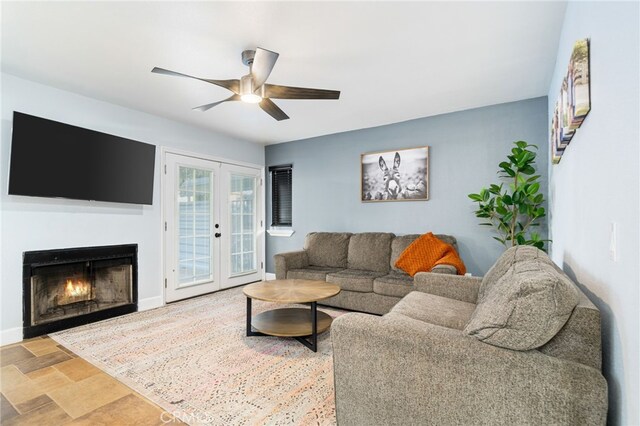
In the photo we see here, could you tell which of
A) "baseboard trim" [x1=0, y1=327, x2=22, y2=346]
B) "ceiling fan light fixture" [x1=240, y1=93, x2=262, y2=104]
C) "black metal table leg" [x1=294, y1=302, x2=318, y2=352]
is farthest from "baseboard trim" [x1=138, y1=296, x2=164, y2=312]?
"ceiling fan light fixture" [x1=240, y1=93, x2=262, y2=104]

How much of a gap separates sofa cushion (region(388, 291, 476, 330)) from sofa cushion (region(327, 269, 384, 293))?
1.14m

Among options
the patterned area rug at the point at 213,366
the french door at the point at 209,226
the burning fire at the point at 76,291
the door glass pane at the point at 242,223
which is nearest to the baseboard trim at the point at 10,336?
the patterned area rug at the point at 213,366

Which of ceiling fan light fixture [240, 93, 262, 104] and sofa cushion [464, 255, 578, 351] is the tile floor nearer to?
sofa cushion [464, 255, 578, 351]

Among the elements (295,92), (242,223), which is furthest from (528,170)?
(242,223)

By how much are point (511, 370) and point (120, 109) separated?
435 centimetres

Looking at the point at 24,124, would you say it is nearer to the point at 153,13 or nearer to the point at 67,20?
the point at 67,20

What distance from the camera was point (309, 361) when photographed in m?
2.43

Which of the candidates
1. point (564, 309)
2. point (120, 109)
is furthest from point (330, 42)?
point (120, 109)

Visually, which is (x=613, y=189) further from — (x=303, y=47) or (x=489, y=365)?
(x=303, y=47)

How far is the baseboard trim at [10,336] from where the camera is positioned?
2791 mm

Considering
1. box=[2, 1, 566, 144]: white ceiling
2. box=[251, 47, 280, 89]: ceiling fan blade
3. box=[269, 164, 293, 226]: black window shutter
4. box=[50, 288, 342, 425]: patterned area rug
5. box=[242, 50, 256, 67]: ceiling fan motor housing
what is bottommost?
box=[50, 288, 342, 425]: patterned area rug

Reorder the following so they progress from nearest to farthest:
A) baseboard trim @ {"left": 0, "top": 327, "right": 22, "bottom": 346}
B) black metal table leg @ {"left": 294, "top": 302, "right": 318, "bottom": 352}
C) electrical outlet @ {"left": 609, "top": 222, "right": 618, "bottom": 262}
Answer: electrical outlet @ {"left": 609, "top": 222, "right": 618, "bottom": 262}, black metal table leg @ {"left": 294, "top": 302, "right": 318, "bottom": 352}, baseboard trim @ {"left": 0, "top": 327, "right": 22, "bottom": 346}

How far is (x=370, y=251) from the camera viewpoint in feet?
13.3

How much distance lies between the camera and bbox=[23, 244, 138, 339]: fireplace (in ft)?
9.78
